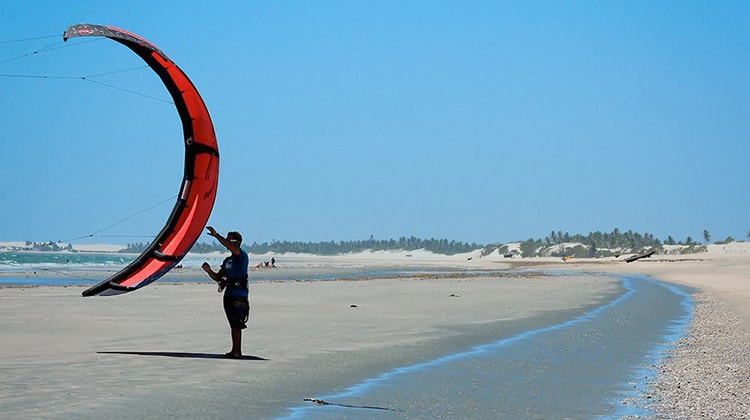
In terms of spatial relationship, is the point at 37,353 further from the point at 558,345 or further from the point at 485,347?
the point at 558,345

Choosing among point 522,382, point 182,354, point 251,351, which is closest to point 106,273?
point 251,351

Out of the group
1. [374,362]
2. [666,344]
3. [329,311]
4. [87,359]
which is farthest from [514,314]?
[87,359]

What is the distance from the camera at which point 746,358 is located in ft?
42.7

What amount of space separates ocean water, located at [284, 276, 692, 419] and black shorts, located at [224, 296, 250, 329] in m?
2.02

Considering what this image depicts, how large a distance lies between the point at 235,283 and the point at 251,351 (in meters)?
1.50

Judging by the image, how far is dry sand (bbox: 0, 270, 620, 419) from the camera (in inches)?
343

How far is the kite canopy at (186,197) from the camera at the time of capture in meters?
12.6

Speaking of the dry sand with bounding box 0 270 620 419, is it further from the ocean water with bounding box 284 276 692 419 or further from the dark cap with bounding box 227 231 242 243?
the dark cap with bounding box 227 231 242 243

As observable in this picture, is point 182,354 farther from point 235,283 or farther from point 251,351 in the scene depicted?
point 235,283

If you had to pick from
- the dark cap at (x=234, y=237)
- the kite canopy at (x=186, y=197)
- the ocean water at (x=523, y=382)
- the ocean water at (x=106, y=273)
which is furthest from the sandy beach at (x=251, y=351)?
the ocean water at (x=106, y=273)

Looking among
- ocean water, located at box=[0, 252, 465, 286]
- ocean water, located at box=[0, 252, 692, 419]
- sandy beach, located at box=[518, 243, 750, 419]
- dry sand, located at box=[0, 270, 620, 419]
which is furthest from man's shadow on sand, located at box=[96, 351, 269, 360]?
ocean water, located at box=[0, 252, 465, 286]

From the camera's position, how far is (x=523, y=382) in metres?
10.6

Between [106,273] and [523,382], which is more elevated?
[106,273]

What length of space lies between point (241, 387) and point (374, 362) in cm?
281
